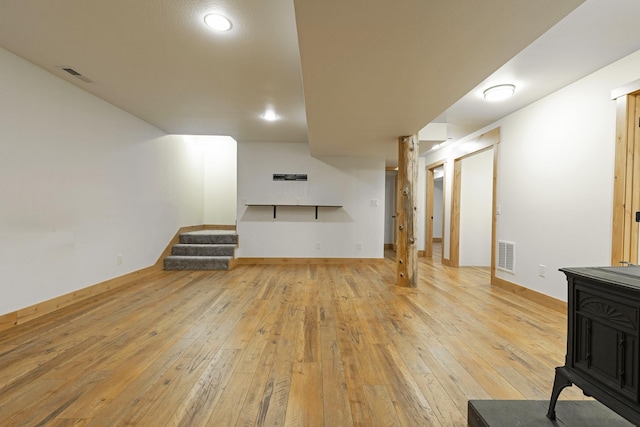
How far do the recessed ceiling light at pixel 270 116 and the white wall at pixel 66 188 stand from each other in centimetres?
194

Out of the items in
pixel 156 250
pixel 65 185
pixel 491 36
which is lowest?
pixel 156 250

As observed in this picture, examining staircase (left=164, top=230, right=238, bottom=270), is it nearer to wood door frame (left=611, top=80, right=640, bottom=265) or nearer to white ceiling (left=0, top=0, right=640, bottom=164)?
white ceiling (left=0, top=0, right=640, bottom=164)

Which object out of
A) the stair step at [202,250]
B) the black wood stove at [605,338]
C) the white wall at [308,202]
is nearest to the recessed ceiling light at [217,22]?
the black wood stove at [605,338]

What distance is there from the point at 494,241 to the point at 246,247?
431 centimetres

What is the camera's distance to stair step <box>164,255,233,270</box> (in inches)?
187

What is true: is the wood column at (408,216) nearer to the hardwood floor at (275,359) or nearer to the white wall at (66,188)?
the hardwood floor at (275,359)

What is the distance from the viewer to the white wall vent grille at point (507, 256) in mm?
3652

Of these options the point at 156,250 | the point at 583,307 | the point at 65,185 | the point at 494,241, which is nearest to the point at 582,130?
the point at 494,241

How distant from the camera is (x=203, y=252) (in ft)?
16.6

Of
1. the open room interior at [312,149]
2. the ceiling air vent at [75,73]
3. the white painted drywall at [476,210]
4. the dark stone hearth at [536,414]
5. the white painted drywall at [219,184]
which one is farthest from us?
the white painted drywall at [219,184]

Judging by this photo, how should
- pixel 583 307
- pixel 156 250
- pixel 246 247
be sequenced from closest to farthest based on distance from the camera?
1. pixel 583 307
2. pixel 156 250
3. pixel 246 247

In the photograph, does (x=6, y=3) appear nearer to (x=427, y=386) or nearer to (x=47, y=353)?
(x=47, y=353)

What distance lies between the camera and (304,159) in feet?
18.0

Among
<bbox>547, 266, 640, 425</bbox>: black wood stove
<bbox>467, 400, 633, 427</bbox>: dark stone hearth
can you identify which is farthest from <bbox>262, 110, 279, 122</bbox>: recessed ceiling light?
<bbox>467, 400, 633, 427</bbox>: dark stone hearth
